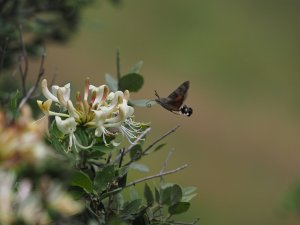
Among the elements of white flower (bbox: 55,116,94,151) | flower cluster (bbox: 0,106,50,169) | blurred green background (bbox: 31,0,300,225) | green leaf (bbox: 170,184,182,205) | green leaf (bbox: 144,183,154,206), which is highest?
flower cluster (bbox: 0,106,50,169)

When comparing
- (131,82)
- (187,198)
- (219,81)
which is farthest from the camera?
(219,81)

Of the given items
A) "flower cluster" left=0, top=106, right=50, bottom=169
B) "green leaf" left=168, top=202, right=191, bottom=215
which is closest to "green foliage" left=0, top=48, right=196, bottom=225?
"green leaf" left=168, top=202, right=191, bottom=215

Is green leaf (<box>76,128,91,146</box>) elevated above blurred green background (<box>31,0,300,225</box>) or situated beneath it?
elevated above

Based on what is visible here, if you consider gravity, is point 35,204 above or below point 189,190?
above

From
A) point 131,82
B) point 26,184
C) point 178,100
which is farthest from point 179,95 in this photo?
point 26,184

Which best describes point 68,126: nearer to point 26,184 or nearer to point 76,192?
point 76,192

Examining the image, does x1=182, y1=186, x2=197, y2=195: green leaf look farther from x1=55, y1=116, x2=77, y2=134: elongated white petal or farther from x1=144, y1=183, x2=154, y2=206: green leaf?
x1=55, y1=116, x2=77, y2=134: elongated white petal
